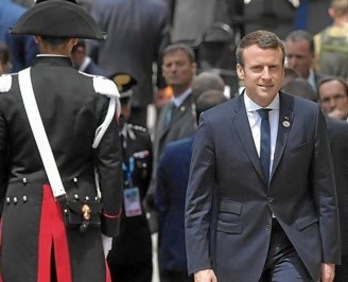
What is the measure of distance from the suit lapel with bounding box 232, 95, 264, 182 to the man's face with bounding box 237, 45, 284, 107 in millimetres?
120

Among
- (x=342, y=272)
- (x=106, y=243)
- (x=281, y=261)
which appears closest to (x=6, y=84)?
(x=106, y=243)

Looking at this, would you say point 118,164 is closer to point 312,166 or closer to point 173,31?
point 312,166

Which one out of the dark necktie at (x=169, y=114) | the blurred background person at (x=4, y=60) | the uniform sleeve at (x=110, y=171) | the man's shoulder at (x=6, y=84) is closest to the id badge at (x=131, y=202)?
the blurred background person at (x=4, y=60)

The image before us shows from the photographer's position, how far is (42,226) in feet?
23.8

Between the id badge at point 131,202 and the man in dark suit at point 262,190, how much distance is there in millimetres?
2115

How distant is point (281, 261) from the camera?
22.7ft

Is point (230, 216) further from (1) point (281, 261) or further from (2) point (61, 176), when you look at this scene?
(2) point (61, 176)

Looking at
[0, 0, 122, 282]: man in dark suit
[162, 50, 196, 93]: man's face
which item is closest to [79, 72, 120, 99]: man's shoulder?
[0, 0, 122, 282]: man in dark suit

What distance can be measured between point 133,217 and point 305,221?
2379mm

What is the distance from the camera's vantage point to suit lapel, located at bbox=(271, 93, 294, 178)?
6859 millimetres

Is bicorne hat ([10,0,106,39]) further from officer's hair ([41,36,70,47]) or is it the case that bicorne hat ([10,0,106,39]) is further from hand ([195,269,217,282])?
hand ([195,269,217,282])

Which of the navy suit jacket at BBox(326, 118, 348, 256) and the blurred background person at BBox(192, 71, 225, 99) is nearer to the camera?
the navy suit jacket at BBox(326, 118, 348, 256)

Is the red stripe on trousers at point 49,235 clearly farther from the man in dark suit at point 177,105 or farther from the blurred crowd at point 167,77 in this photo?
the man in dark suit at point 177,105

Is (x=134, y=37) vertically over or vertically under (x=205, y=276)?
over
